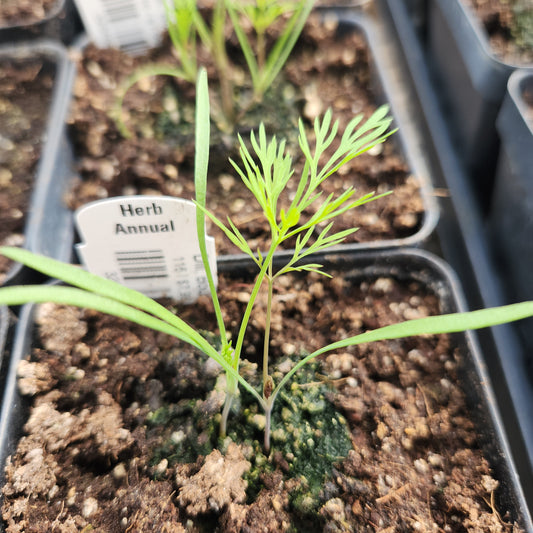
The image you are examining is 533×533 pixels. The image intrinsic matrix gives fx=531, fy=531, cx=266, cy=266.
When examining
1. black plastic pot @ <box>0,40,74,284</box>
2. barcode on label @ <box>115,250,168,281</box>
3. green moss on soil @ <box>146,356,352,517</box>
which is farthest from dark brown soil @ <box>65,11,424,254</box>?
green moss on soil @ <box>146,356,352,517</box>

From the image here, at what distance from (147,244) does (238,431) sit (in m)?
0.25

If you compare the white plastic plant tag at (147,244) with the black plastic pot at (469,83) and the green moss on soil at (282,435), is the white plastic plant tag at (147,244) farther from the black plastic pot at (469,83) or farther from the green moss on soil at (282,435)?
the black plastic pot at (469,83)

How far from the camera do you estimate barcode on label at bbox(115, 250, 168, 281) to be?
2.21 ft

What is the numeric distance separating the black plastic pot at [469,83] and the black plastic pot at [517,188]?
66 millimetres

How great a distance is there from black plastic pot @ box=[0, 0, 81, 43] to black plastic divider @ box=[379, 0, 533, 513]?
2.42 feet

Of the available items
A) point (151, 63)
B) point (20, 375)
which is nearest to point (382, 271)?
point (20, 375)

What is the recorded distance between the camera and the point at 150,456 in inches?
23.2

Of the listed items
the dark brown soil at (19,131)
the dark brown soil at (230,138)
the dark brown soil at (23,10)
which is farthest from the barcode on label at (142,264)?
the dark brown soil at (23,10)

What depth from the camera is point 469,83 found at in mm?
936

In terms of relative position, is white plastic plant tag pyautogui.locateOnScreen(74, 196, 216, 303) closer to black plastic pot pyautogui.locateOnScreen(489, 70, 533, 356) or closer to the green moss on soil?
the green moss on soil

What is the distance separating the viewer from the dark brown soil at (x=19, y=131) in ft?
2.88

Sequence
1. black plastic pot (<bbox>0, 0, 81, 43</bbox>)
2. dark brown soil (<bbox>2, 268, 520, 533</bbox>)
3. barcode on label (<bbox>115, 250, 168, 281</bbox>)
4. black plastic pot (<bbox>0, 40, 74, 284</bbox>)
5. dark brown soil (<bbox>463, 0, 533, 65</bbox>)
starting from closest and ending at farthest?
dark brown soil (<bbox>2, 268, 520, 533</bbox>) < barcode on label (<bbox>115, 250, 168, 281</bbox>) < black plastic pot (<bbox>0, 40, 74, 284</bbox>) < dark brown soil (<bbox>463, 0, 533, 65</bbox>) < black plastic pot (<bbox>0, 0, 81, 43</bbox>)

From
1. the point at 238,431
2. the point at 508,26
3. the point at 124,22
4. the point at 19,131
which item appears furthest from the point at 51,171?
the point at 508,26

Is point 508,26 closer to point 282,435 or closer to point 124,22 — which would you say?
point 124,22
